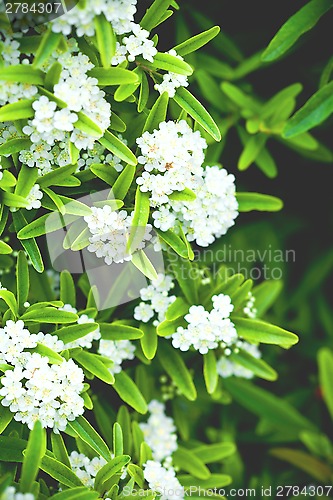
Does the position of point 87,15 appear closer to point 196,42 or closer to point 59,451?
point 196,42

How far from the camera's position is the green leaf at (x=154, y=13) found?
118 centimetres

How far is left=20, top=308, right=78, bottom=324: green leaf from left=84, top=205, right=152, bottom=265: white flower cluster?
5.3 inches

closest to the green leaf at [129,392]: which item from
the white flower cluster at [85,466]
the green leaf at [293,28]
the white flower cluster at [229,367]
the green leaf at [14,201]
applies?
the white flower cluster at [85,466]

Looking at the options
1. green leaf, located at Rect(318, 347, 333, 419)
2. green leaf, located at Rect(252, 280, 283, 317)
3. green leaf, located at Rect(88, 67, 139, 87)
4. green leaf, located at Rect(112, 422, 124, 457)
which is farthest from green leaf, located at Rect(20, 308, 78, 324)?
green leaf, located at Rect(318, 347, 333, 419)

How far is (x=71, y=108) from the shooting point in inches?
41.1

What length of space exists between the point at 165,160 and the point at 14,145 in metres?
0.28

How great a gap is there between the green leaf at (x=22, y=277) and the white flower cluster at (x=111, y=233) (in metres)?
0.15

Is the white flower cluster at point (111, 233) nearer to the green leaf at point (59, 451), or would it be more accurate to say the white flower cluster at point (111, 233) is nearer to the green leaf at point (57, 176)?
the green leaf at point (57, 176)

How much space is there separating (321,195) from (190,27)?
0.71m

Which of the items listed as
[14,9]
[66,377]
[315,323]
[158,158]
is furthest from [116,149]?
[315,323]

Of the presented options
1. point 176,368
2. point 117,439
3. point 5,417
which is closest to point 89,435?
point 117,439

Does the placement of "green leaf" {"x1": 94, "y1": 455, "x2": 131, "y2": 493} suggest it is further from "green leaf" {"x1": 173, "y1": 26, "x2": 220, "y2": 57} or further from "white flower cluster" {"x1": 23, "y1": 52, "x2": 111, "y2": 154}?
"green leaf" {"x1": 173, "y1": 26, "x2": 220, "y2": 57}

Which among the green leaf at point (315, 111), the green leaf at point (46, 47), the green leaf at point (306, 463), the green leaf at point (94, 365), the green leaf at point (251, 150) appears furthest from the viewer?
the green leaf at point (306, 463)

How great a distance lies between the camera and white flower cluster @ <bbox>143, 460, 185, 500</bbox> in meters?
1.27
